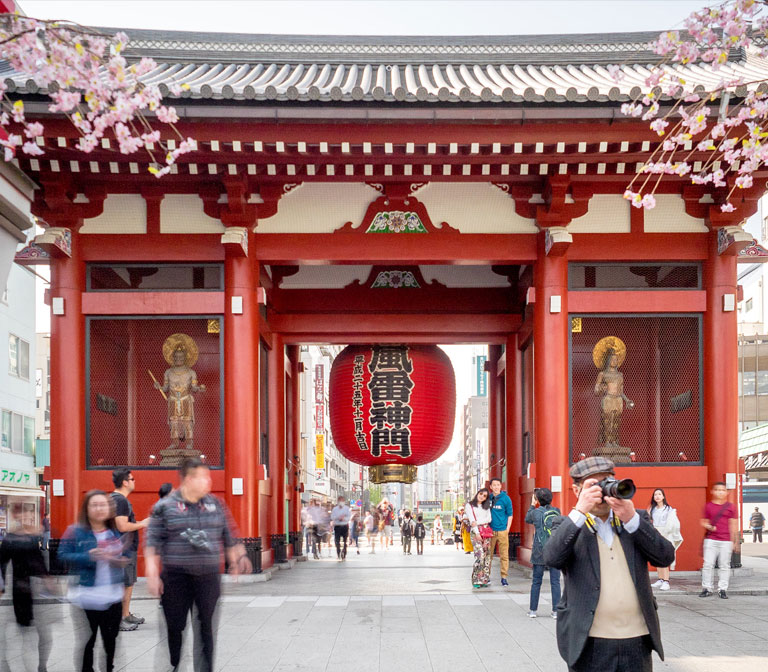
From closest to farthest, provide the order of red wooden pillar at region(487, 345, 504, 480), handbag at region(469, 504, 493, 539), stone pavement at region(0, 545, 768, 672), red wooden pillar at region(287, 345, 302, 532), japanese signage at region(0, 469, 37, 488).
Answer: stone pavement at region(0, 545, 768, 672)
handbag at region(469, 504, 493, 539)
red wooden pillar at region(287, 345, 302, 532)
red wooden pillar at region(487, 345, 504, 480)
japanese signage at region(0, 469, 37, 488)

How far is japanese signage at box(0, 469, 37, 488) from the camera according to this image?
32.1 meters

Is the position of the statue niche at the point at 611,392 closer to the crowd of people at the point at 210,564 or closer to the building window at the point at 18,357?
the crowd of people at the point at 210,564

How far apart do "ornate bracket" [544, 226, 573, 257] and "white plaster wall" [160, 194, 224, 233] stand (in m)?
4.83

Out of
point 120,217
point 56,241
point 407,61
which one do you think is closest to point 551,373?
point 120,217

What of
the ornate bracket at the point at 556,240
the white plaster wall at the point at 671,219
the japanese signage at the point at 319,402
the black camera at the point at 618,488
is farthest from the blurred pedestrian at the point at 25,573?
the japanese signage at the point at 319,402

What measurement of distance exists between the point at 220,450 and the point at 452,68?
8.43 m

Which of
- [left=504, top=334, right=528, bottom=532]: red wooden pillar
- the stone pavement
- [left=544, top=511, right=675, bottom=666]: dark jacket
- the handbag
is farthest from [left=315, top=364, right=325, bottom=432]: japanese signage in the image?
[left=544, top=511, right=675, bottom=666]: dark jacket

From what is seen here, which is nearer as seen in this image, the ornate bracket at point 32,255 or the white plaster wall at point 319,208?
the ornate bracket at point 32,255

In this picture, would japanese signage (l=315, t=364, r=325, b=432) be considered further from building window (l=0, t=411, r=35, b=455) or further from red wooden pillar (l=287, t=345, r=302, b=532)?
red wooden pillar (l=287, t=345, r=302, b=532)

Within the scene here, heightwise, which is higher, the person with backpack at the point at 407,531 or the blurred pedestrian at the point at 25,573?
the blurred pedestrian at the point at 25,573

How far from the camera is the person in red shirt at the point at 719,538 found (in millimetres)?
11336

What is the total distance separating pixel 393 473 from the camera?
1694 centimetres

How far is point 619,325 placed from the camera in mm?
14453

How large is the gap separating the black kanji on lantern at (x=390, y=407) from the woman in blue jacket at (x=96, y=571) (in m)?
9.89
